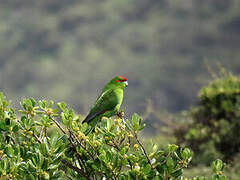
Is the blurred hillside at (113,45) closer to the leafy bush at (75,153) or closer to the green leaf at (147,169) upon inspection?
the leafy bush at (75,153)

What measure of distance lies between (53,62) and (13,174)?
37403 mm

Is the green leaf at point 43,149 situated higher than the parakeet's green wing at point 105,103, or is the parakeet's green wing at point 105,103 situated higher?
the parakeet's green wing at point 105,103

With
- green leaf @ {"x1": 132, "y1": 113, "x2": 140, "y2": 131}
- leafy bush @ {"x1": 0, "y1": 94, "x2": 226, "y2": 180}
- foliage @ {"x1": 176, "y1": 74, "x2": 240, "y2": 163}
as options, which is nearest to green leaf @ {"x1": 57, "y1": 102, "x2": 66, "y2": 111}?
leafy bush @ {"x1": 0, "y1": 94, "x2": 226, "y2": 180}

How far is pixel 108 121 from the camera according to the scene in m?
1.95

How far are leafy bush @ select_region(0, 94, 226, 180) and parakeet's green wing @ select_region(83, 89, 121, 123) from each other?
63 centimetres

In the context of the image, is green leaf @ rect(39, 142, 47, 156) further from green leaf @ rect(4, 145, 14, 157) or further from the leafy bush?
green leaf @ rect(4, 145, 14, 157)

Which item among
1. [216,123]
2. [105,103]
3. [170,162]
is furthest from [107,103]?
[216,123]

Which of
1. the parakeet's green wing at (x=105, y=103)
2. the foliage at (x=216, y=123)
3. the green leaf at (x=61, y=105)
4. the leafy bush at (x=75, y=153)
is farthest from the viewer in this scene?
the foliage at (x=216, y=123)

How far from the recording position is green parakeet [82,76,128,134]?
270cm

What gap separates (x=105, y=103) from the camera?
284cm

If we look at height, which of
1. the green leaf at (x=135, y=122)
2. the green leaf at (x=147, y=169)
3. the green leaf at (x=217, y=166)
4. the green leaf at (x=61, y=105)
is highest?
the green leaf at (x=61, y=105)

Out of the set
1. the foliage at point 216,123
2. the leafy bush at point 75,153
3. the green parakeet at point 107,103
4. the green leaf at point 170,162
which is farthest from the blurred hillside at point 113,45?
the green leaf at point 170,162

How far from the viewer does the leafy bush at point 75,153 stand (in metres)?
1.74

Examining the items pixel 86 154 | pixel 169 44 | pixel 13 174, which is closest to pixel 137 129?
pixel 86 154
